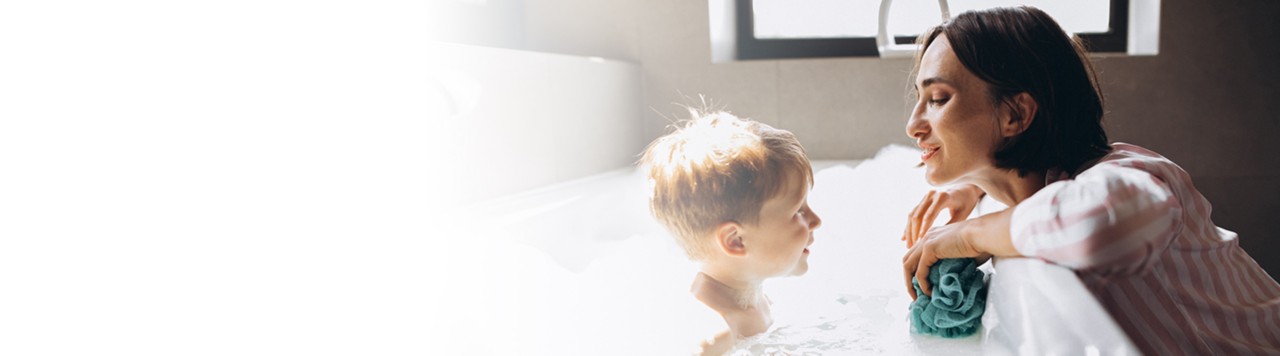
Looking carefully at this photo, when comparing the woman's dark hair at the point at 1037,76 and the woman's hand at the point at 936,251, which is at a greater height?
the woman's dark hair at the point at 1037,76

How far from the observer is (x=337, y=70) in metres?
1.23

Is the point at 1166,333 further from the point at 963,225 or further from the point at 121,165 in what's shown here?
the point at 121,165

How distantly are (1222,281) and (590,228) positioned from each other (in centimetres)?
100

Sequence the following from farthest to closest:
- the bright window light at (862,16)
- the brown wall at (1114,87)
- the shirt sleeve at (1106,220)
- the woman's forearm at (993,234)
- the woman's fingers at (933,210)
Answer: the bright window light at (862,16)
the brown wall at (1114,87)
the woman's fingers at (933,210)
the woman's forearm at (993,234)
the shirt sleeve at (1106,220)

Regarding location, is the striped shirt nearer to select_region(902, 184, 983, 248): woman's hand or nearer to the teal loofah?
the teal loofah

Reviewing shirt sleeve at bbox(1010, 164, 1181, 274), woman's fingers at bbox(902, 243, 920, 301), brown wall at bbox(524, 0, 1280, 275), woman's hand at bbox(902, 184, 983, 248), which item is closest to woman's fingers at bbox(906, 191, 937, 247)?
woman's hand at bbox(902, 184, 983, 248)

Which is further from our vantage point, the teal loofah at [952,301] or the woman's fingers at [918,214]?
the woman's fingers at [918,214]

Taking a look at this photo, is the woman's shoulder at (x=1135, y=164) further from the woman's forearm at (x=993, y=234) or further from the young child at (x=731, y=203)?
the young child at (x=731, y=203)

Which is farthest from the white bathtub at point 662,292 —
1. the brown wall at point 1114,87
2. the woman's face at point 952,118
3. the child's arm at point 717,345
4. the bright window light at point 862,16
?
the bright window light at point 862,16

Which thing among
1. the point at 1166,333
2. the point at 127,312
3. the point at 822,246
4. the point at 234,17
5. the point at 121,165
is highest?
the point at 234,17

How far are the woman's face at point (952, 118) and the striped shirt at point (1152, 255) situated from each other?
0.11 meters

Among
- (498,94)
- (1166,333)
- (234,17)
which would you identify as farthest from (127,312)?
(498,94)

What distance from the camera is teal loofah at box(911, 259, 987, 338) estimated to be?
0.99 meters

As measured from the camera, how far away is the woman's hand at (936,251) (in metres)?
0.96
